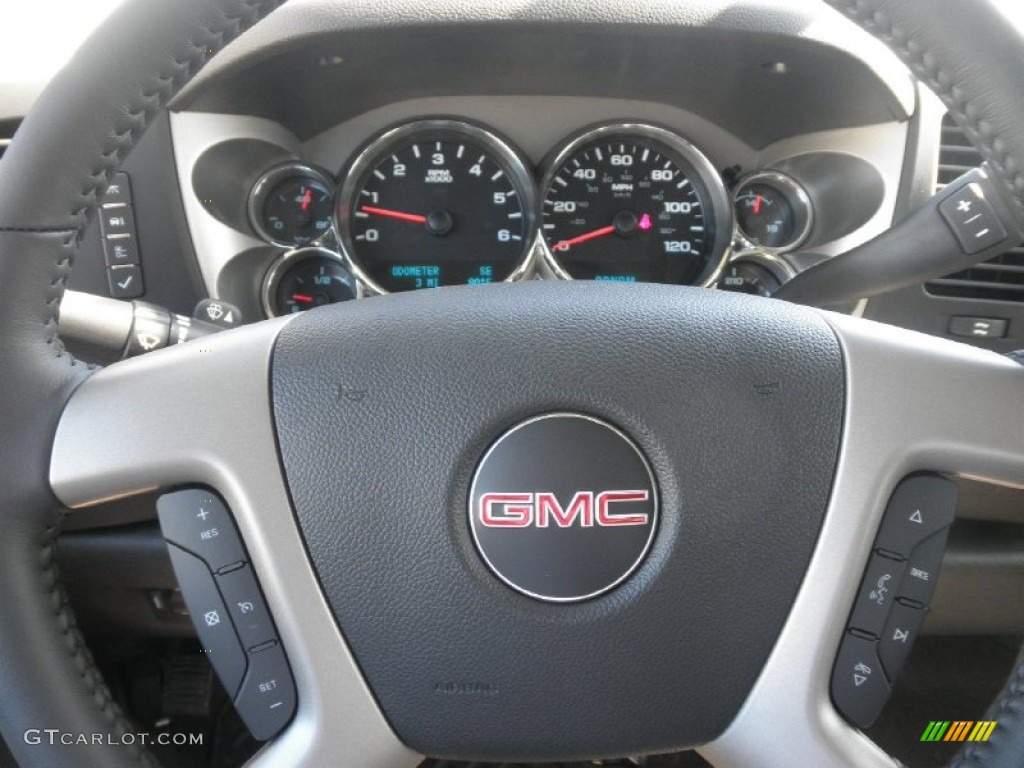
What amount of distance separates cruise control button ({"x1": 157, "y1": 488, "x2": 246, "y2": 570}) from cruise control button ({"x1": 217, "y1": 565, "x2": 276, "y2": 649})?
0.04ft

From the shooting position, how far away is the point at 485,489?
2.57ft

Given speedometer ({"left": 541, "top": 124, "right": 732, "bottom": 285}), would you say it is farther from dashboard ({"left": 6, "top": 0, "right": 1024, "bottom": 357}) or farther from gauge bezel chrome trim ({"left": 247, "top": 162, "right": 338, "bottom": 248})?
gauge bezel chrome trim ({"left": 247, "top": 162, "right": 338, "bottom": 248})

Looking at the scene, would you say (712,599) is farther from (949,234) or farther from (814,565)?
(949,234)

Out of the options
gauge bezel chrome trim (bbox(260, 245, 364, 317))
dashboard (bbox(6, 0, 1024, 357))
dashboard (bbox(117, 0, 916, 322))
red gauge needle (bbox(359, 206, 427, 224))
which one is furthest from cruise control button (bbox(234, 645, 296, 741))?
red gauge needle (bbox(359, 206, 427, 224))

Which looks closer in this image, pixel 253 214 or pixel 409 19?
pixel 409 19

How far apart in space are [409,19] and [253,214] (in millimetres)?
543

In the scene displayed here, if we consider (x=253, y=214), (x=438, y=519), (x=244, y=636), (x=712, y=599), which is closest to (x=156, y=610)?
(x=244, y=636)

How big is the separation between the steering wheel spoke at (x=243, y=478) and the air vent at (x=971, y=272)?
1.35 meters

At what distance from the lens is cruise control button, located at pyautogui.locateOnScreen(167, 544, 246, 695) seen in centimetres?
80

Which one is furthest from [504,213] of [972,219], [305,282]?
[972,219]

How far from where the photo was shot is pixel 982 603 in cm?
123

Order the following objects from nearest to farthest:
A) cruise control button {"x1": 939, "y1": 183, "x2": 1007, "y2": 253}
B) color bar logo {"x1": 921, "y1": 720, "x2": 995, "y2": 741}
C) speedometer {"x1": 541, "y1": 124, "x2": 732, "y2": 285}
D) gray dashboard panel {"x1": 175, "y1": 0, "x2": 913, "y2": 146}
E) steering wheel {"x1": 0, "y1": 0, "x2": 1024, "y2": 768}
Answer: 1. steering wheel {"x1": 0, "y1": 0, "x2": 1024, "y2": 768}
2. cruise control button {"x1": 939, "y1": 183, "x2": 1007, "y2": 253}
3. color bar logo {"x1": 921, "y1": 720, "x2": 995, "y2": 741}
4. gray dashboard panel {"x1": 175, "y1": 0, "x2": 913, "y2": 146}
5. speedometer {"x1": 541, "y1": 124, "x2": 732, "y2": 285}

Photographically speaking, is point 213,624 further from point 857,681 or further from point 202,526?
point 857,681

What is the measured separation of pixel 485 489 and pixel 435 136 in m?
1.42
